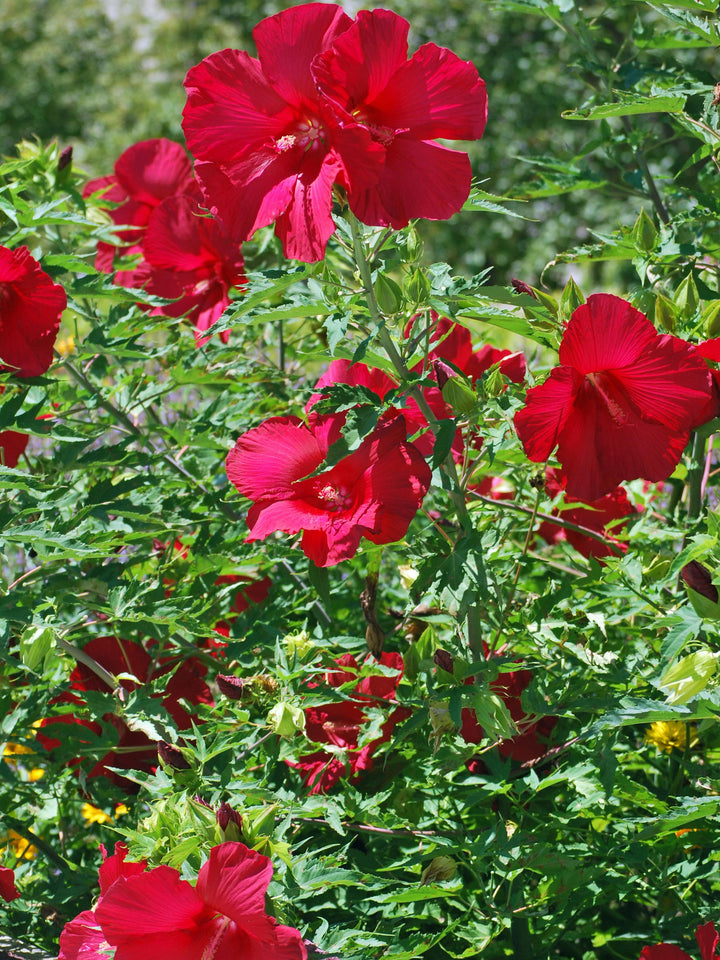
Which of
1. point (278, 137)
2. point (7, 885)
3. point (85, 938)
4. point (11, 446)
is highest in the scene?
point (278, 137)

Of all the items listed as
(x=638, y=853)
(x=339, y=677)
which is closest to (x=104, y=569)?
(x=339, y=677)

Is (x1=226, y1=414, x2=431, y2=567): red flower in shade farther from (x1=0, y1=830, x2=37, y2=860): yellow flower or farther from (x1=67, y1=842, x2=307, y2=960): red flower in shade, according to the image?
(x1=0, y1=830, x2=37, y2=860): yellow flower

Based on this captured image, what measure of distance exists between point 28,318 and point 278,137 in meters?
0.44

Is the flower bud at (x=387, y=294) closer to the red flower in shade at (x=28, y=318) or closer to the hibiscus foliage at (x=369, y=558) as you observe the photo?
the hibiscus foliage at (x=369, y=558)

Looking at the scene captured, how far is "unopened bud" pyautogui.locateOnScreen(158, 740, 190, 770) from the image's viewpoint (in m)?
0.99

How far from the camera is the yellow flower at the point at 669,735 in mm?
1344

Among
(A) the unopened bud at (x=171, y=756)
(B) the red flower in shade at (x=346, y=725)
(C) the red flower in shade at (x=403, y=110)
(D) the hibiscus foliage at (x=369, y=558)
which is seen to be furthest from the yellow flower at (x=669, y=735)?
(C) the red flower in shade at (x=403, y=110)

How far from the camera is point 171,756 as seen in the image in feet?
3.30

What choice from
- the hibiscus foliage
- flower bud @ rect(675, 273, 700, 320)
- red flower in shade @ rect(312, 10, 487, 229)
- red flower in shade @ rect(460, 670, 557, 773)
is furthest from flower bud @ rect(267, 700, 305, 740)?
flower bud @ rect(675, 273, 700, 320)

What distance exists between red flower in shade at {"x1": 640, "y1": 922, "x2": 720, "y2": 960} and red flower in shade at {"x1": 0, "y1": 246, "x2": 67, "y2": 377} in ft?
3.06

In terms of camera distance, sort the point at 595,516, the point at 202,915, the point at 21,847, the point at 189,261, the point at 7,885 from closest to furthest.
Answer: the point at 202,915, the point at 7,885, the point at 595,516, the point at 189,261, the point at 21,847

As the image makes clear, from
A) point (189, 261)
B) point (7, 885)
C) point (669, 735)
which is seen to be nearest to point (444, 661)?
point (669, 735)

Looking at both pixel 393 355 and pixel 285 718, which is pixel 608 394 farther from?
pixel 285 718

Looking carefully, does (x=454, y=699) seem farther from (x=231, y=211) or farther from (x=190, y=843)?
(x=231, y=211)
